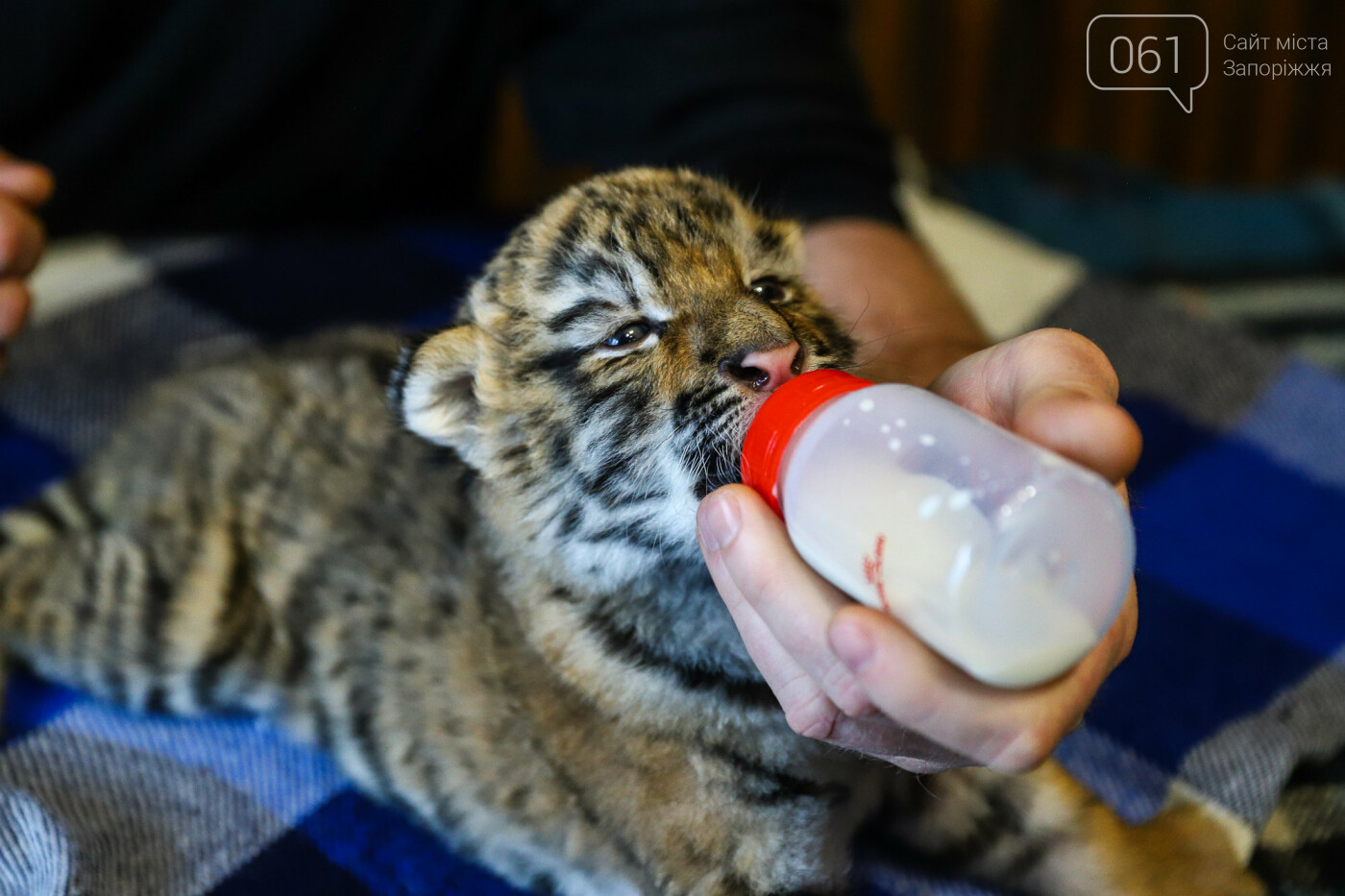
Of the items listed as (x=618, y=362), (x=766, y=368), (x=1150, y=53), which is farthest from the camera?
(x=1150, y=53)

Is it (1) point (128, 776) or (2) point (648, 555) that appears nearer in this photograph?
(2) point (648, 555)

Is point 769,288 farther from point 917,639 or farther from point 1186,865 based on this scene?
point 1186,865

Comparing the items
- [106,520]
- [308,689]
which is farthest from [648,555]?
[106,520]

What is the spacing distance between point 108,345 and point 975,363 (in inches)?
83.0

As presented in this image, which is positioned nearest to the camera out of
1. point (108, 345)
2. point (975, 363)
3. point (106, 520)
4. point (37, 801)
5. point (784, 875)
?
point (975, 363)

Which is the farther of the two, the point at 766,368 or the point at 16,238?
the point at 16,238

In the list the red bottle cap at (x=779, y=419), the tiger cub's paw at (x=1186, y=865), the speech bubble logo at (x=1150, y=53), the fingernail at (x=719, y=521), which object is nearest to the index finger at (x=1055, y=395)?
the red bottle cap at (x=779, y=419)

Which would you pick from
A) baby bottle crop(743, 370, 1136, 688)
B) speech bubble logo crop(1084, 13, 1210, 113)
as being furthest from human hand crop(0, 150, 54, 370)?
speech bubble logo crop(1084, 13, 1210, 113)

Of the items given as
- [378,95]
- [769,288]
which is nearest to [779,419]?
[769,288]

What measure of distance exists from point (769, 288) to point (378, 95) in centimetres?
175

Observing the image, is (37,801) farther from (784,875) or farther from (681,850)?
(784,875)

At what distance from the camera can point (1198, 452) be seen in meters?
2.34

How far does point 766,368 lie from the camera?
1.22 metres

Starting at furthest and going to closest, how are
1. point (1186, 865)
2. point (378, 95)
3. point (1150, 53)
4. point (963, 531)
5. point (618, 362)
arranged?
point (1150, 53) < point (378, 95) < point (1186, 865) < point (618, 362) < point (963, 531)
